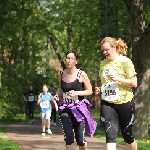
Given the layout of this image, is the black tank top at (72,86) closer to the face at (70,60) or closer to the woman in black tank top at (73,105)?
the woman in black tank top at (73,105)

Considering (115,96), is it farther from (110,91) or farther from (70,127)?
(70,127)

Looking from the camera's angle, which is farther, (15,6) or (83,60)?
(83,60)

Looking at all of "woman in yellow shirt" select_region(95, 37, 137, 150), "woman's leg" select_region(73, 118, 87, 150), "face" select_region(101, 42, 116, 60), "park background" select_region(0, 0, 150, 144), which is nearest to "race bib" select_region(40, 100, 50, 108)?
"park background" select_region(0, 0, 150, 144)

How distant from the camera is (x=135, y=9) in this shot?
1540 cm

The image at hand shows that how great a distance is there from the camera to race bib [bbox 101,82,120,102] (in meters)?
7.38

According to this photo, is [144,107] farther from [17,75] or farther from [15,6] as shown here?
[17,75]

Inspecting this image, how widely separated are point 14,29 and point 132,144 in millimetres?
20520

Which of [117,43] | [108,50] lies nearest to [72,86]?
[108,50]

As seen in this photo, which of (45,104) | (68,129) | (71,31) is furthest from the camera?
(71,31)

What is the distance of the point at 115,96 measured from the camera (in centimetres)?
738

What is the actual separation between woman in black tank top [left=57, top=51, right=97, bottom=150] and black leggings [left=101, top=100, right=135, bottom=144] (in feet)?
2.41

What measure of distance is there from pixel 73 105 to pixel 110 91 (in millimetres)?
953

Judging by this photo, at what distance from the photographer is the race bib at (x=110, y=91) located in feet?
24.2

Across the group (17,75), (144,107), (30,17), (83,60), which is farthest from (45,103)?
(83,60)
